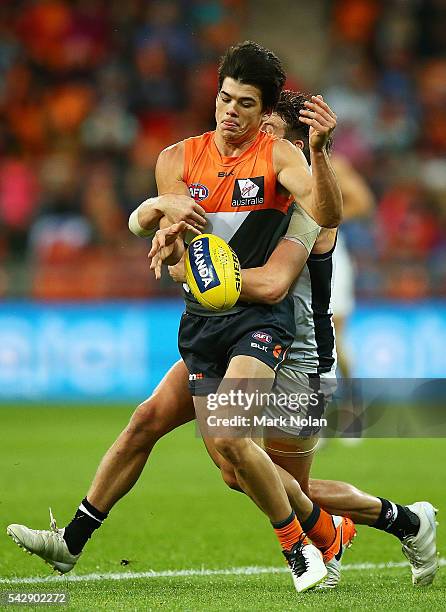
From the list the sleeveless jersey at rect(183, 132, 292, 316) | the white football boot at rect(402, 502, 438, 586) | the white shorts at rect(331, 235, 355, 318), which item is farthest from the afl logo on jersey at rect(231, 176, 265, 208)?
the white shorts at rect(331, 235, 355, 318)

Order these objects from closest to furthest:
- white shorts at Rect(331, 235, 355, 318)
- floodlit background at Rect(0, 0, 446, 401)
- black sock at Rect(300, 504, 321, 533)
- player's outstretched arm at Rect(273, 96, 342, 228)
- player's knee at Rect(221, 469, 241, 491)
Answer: player's outstretched arm at Rect(273, 96, 342, 228) → player's knee at Rect(221, 469, 241, 491) → black sock at Rect(300, 504, 321, 533) → white shorts at Rect(331, 235, 355, 318) → floodlit background at Rect(0, 0, 446, 401)

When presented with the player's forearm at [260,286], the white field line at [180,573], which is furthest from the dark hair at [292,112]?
the white field line at [180,573]

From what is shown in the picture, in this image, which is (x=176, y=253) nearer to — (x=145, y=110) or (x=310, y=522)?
(x=310, y=522)

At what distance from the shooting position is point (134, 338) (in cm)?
1350

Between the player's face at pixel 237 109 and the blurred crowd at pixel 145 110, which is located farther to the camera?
the blurred crowd at pixel 145 110

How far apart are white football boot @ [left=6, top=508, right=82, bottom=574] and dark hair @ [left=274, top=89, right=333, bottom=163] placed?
2233mm

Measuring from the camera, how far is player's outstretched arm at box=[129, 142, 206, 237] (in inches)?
204

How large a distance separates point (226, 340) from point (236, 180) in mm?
725

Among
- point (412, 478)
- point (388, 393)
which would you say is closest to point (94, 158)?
point (388, 393)

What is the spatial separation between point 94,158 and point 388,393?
5.55m

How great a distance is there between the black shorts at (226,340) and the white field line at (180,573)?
97cm

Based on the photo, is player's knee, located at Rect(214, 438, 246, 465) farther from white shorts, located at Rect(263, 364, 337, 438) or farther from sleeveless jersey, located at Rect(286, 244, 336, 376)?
sleeveless jersey, located at Rect(286, 244, 336, 376)

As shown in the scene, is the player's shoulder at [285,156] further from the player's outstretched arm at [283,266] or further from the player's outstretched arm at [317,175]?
the player's outstretched arm at [283,266]

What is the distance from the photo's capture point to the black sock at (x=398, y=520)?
5.57 meters
